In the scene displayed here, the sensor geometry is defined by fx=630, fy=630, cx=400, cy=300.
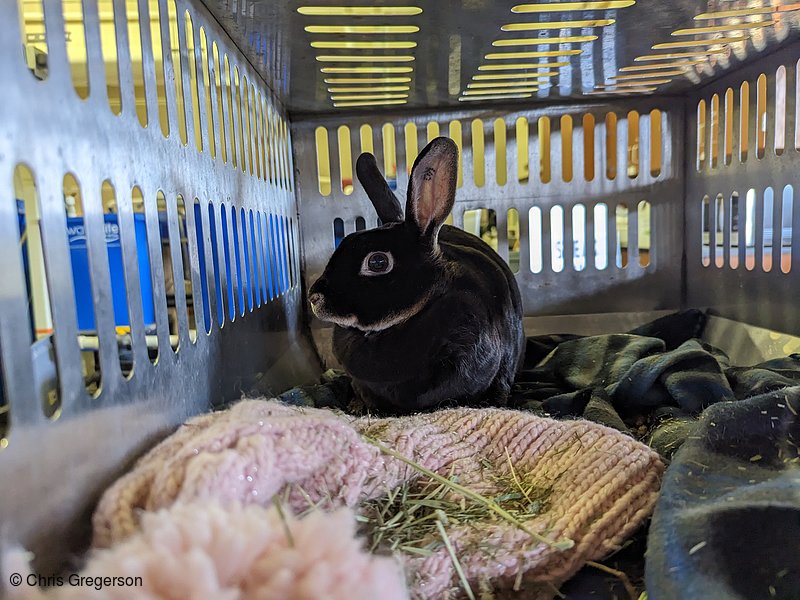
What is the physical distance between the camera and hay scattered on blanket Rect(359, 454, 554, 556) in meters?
0.50

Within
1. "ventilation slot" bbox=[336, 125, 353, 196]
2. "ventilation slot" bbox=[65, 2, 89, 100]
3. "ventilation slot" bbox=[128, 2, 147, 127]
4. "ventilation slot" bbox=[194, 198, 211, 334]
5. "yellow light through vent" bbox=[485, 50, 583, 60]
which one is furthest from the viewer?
"ventilation slot" bbox=[336, 125, 353, 196]


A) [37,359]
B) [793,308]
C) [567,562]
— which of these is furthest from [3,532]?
[793,308]

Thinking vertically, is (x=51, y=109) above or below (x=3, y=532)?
above

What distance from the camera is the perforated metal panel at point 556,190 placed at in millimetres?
1381

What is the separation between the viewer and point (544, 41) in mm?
983

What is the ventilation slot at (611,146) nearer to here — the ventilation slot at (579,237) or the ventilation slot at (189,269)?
the ventilation slot at (579,237)

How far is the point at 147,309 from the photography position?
0.68m

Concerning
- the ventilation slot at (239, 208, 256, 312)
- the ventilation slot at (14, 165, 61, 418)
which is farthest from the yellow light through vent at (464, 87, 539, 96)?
the ventilation slot at (14, 165, 61, 418)

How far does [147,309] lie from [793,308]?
104 centimetres

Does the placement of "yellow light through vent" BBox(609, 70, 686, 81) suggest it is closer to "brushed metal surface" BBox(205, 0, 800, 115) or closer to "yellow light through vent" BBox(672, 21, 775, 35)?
"brushed metal surface" BBox(205, 0, 800, 115)

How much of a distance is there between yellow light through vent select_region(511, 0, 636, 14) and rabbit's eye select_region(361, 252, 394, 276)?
0.37 m

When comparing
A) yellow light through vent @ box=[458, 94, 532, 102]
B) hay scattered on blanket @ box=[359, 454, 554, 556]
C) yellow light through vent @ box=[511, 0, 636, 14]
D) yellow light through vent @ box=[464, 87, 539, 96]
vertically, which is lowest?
hay scattered on blanket @ box=[359, 454, 554, 556]

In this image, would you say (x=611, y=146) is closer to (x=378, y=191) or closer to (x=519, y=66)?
(x=519, y=66)

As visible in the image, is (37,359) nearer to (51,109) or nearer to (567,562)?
(51,109)
